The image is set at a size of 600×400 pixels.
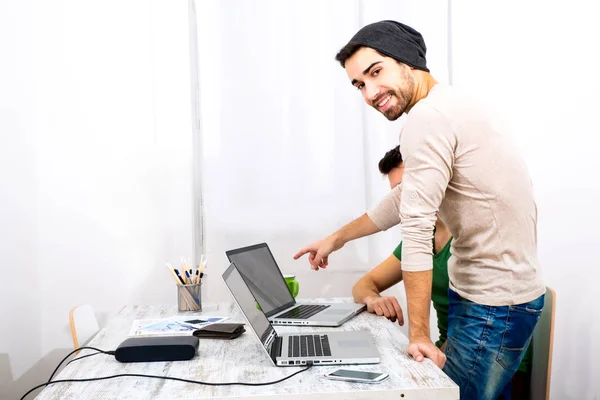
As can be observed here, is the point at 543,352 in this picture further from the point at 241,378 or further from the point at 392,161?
the point at 241,378

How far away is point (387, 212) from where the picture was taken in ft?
7.14

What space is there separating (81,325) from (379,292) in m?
1.10

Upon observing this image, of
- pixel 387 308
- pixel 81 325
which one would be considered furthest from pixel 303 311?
pixel 81 325

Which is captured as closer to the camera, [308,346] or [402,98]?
[308,346]

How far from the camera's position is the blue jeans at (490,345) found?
1617mm

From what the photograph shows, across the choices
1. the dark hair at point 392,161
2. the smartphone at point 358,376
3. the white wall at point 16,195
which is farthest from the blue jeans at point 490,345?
the white wall at point 16,195

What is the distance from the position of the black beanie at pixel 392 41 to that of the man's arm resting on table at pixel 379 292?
Answer: 0.78m

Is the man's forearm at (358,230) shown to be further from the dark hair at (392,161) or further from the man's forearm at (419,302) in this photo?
the man's forearm at (419,302)

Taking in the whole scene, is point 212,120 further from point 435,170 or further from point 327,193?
point 435,170

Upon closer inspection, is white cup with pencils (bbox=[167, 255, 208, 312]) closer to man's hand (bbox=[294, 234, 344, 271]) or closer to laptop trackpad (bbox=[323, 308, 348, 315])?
man's hand (bbox=[294, 234, 344, 271])

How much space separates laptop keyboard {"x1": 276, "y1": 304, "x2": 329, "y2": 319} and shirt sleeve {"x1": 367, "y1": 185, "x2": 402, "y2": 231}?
1.16 ft

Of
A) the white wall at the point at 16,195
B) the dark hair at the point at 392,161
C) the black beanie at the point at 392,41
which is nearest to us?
the black beanie at the point at 392,41

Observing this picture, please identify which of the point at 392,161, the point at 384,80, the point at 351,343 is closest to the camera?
the point at 351,343

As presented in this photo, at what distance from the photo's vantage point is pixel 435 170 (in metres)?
1.53
